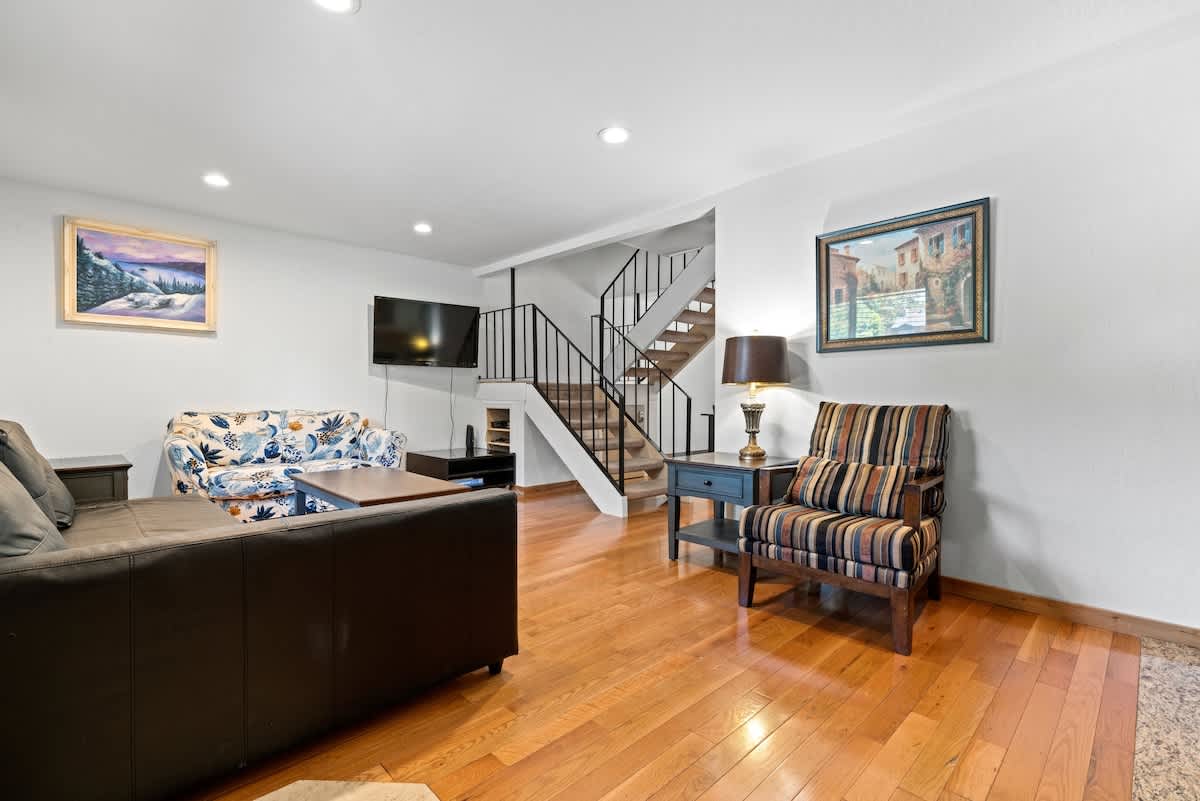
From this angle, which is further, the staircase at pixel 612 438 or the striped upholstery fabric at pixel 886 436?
the staircase at pixel 612 438

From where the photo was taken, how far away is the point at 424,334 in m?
5.78

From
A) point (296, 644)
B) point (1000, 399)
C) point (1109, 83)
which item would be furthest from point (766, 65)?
point (296, 644)

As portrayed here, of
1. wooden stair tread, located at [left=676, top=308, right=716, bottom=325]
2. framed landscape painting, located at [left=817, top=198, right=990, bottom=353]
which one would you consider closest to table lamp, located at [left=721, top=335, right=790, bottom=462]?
framed landscape painting, located at [left=817, top=198, right=990, bottom=353]

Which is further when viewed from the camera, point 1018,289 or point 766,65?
point 1018,289

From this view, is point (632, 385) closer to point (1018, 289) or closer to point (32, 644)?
point (1018, 289)

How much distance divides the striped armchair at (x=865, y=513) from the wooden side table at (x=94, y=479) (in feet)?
11.2

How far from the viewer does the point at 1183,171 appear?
2.25m

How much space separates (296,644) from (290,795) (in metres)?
0.34

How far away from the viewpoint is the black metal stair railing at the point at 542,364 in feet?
18.7

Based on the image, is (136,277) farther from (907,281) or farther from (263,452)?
(907,281)

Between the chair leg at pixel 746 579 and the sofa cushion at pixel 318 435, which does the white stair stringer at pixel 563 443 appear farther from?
the chair leg at pixel 746 579

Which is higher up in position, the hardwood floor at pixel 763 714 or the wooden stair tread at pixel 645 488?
the wooden stair tread at pixel 645 488

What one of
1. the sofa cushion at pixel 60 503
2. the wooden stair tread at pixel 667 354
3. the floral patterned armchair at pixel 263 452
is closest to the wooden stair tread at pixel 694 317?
the wooden stair tread at pixel 667 354

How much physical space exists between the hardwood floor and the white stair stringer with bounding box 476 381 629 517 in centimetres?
190
